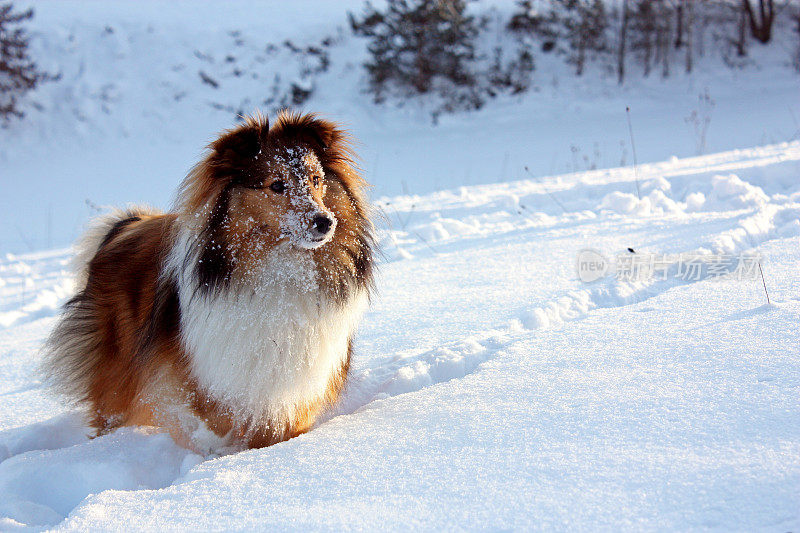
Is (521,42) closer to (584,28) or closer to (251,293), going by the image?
(584,28)

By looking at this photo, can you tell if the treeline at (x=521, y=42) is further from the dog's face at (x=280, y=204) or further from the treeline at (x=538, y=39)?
the dog's face at (x=280, y=204)

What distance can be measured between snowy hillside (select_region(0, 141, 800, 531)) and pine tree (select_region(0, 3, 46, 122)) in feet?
39.2

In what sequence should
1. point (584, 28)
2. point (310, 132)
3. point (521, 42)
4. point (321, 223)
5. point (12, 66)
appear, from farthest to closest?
point (521, 42), point (584, 28), point (12, 66), point (310, 132), point (321, 223)

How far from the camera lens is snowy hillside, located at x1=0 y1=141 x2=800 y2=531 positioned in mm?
1396

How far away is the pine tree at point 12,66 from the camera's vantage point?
13.2 meters

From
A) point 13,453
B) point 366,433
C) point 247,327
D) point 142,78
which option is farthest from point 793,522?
point 142,78

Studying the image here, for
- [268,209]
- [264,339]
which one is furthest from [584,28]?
[264,339]

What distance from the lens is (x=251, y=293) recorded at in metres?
2.32

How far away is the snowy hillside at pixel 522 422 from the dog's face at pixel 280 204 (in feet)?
2.54

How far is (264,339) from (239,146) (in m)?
0.82

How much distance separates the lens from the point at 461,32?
1534cm

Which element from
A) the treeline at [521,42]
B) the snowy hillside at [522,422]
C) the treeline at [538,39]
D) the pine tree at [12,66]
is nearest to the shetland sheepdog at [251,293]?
the snowy hillside at [522,422]

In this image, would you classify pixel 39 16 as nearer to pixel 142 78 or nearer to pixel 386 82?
pixel 142 78

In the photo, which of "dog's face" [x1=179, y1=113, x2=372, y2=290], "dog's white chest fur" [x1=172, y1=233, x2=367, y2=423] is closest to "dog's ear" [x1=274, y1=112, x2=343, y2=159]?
"dog's face" [x1=179, y1=113, x2=372, y2=290]
